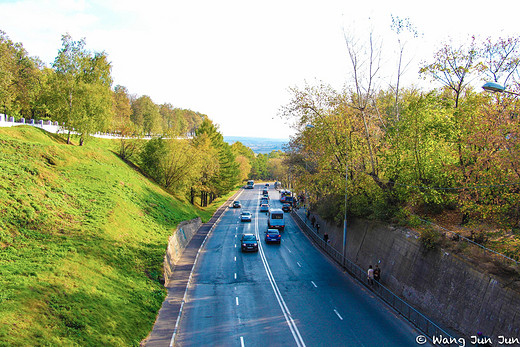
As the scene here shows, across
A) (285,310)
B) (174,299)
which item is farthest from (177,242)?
(285,310)

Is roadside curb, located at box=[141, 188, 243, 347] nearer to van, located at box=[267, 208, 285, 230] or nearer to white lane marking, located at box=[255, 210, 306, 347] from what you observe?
white lane marking, located at box=[255, 210, 306, 347]

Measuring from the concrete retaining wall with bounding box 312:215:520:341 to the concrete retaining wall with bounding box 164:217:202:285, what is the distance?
1371 centimetres

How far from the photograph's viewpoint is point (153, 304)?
17859 millimetres

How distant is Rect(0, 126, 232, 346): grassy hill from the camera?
40.0ft

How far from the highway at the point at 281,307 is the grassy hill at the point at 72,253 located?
2757mm

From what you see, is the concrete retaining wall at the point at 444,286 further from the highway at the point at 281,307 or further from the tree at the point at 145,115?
the tree at the point at 145,115

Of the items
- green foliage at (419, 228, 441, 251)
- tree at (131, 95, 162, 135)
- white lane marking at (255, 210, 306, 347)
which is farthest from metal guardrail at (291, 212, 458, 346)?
tree at (131, 95, 162, 135)

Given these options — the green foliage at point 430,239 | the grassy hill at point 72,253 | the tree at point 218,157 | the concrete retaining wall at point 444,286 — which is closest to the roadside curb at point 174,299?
the grassy hill at point 72,253

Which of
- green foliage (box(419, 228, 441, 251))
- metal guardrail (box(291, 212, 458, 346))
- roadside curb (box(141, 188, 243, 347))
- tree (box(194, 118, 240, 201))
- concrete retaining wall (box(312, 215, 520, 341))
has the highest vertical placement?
tree (box(194, 118, 240, 201))

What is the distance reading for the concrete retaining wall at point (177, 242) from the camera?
24.6 meters

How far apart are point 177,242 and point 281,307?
14.3 metres

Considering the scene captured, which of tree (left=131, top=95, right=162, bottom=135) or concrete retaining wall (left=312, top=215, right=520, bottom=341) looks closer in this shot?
concrete retaining wall (left=312, top=215, right=520, bottom=341)

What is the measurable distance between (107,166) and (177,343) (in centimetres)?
2611

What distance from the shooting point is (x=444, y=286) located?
17.4 metres
